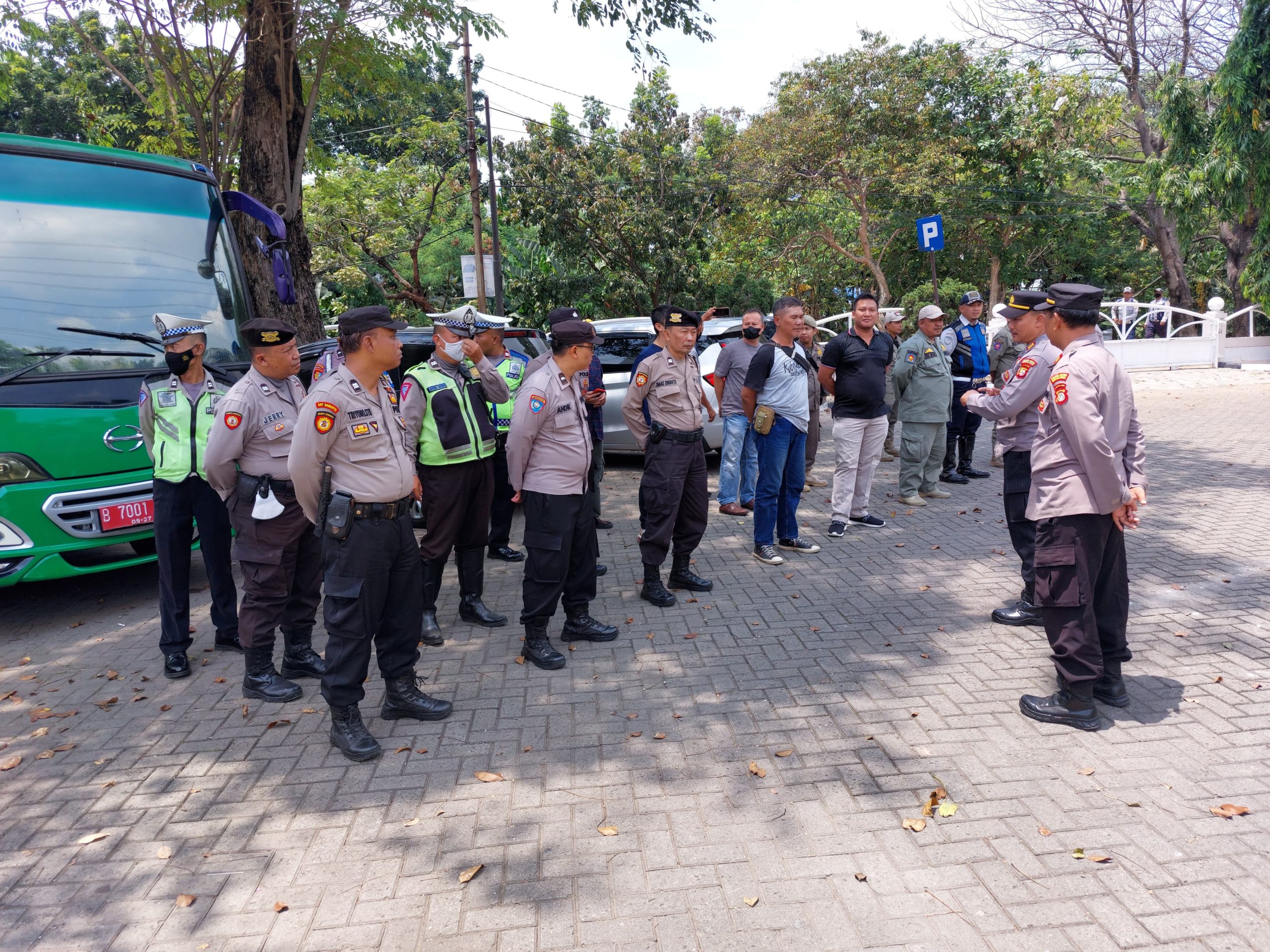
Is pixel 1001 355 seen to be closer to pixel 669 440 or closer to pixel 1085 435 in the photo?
pixel 669 440

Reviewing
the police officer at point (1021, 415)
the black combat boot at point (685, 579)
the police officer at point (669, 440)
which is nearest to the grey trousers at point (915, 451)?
the police officer at point (1021, 415)

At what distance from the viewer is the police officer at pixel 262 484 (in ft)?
13.9

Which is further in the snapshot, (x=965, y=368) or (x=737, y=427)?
(x=965, y=368)

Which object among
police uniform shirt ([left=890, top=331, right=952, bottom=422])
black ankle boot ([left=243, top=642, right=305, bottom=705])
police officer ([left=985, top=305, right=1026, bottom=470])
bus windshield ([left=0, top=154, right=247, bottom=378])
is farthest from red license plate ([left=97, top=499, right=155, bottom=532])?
police officer ([left=985, top=305, right=1026, bottom=470])

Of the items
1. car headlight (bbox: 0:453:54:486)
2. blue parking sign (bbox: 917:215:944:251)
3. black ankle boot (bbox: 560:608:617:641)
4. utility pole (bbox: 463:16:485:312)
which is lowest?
black ankle boot (bbox: 560:608:617:641)

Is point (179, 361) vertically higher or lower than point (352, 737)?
higher

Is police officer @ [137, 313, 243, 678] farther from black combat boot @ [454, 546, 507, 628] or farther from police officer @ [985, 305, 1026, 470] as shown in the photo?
police officer @ [985, 305, 1026, 470]

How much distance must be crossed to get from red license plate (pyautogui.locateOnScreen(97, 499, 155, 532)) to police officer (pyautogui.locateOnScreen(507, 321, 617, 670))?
101 inches

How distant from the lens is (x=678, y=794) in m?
3.44

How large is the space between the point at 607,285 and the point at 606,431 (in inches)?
403

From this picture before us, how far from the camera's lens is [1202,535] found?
6.88 metres

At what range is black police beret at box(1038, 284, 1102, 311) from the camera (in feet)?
12.3

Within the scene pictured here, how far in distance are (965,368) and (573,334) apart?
19.8 ft

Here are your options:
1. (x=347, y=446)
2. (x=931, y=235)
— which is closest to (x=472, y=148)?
(x=931, y=235)
